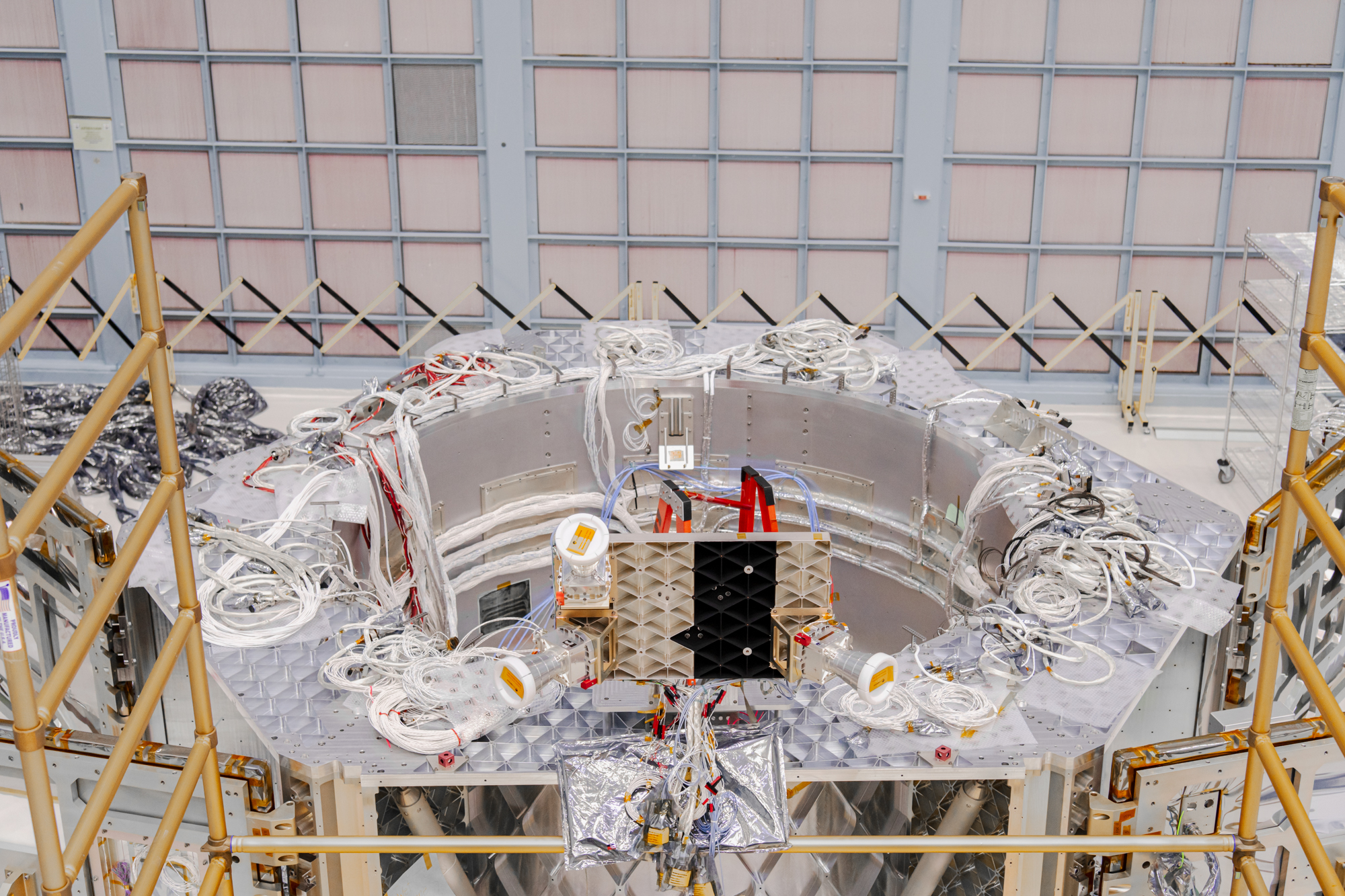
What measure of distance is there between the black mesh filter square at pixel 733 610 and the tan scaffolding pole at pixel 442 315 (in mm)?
5377

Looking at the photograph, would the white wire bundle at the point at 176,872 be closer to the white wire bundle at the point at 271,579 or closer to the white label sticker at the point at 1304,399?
the white wire bundle at the point at 271,579

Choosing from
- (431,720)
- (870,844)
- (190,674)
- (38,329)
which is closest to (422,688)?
(431,720)

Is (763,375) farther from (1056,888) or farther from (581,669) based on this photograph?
(1056,888)

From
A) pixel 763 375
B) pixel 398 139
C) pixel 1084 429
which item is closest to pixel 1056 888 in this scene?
pixel 763 375

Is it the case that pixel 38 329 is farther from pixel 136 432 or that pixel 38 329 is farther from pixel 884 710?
pixel 884 710

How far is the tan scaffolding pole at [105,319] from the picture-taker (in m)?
8.65

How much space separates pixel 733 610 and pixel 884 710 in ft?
2.36

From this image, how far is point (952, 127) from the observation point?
27.3ft

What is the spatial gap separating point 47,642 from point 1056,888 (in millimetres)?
2837

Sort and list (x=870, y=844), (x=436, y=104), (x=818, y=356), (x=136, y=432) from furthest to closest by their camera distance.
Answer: (x=436, y=104) < (x=136, y=432) < (x=818, y=356) < (x=870, y=844)

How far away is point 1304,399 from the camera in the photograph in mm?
2264

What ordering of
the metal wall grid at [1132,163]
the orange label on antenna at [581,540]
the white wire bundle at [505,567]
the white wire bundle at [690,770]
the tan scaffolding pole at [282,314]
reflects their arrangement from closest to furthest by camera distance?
the white wire bundle at [690,770] < the orange label on antenna at [581,540] < the white wire bundle at [505,567] < the metal wall grid at [1132,163] < the tan scaffolding pole at [282,314]

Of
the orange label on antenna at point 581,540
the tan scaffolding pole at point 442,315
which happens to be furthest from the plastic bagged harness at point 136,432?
the orange label on antenna at point 581,540

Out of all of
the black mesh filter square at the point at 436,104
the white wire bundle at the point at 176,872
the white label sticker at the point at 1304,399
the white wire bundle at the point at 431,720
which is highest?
the black mesh filter square at the point at 436,104
